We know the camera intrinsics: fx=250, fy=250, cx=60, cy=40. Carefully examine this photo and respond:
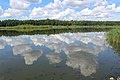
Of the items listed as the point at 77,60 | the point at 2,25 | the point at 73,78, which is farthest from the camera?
the point at 2,25

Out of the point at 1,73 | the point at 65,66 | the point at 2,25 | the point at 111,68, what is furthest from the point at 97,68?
the point at 2,25

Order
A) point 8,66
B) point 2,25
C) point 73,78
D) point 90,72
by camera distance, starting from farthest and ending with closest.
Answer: point 2,25, point 8,66, point 90,72, point 73,78

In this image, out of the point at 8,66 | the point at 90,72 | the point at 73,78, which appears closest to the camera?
the point at 73,78

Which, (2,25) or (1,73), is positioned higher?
(1,73)

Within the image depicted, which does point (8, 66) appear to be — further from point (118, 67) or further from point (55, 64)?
point (118, 67)

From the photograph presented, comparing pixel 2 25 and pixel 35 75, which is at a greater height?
pixel 35 75

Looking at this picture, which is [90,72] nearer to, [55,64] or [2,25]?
[55,64]

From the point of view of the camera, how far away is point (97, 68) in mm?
18688

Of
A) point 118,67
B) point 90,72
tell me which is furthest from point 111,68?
point 90,72

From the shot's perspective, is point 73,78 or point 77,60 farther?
point 77,60

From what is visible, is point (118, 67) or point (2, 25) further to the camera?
point (2, 25)

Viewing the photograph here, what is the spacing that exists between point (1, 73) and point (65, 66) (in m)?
4.99

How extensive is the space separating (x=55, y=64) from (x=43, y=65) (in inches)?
40.1

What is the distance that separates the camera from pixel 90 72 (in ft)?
56.3
